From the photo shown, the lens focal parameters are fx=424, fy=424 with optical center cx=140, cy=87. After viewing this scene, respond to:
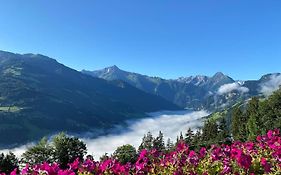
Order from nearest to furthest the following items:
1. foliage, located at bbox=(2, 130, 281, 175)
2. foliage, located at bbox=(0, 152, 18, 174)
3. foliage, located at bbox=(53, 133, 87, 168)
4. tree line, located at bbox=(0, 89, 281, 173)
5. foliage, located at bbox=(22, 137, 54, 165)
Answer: foliage, located at bbox=(2, 130, 281, 175), foliage, located at bbox=(0, 152, 18, 174), foliage, located at bbox=(53, 133, 87, 168), tree line, located at bbox=(0, 89, 281, 173), foliage, located at bbox=(22, 137, 54, 165)

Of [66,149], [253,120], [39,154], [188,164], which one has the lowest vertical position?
[39,154]

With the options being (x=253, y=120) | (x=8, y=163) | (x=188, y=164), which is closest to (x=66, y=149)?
(x=8, y=163)

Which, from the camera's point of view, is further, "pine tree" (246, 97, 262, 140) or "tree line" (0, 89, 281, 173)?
"pine tree" (246, 97, 262, 140)

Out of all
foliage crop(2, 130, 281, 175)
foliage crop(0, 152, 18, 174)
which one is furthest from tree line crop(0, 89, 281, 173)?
foliage crop(2, 130, 281, 175)

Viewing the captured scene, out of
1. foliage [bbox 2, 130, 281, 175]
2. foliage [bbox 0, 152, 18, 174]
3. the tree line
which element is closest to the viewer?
foliage [bbox 2, 130, 281, 175]

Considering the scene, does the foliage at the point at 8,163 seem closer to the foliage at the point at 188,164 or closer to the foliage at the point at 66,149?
the foliage at the point at 66,149

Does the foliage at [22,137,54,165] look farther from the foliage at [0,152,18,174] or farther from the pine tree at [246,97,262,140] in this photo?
the pine tree at [246,97,262,140]

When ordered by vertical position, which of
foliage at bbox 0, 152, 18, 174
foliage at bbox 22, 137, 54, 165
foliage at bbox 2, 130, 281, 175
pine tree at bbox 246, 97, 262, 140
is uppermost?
pine tree at bbox 246, 97, 262, 140

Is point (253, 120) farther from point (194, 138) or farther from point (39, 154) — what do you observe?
point (39, 154)

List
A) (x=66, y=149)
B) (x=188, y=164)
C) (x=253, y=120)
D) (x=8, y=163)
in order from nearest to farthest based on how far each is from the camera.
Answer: (x=188, y=164), (x=8, y=163), (x=66, y=149), (x=253, y=120)

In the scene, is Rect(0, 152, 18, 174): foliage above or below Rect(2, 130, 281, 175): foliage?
below

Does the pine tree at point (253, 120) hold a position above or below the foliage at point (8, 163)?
above

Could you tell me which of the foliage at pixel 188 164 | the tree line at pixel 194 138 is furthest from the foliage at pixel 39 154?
the foliage at pixel 188 164

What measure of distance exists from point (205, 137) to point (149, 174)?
141083 millimetres
